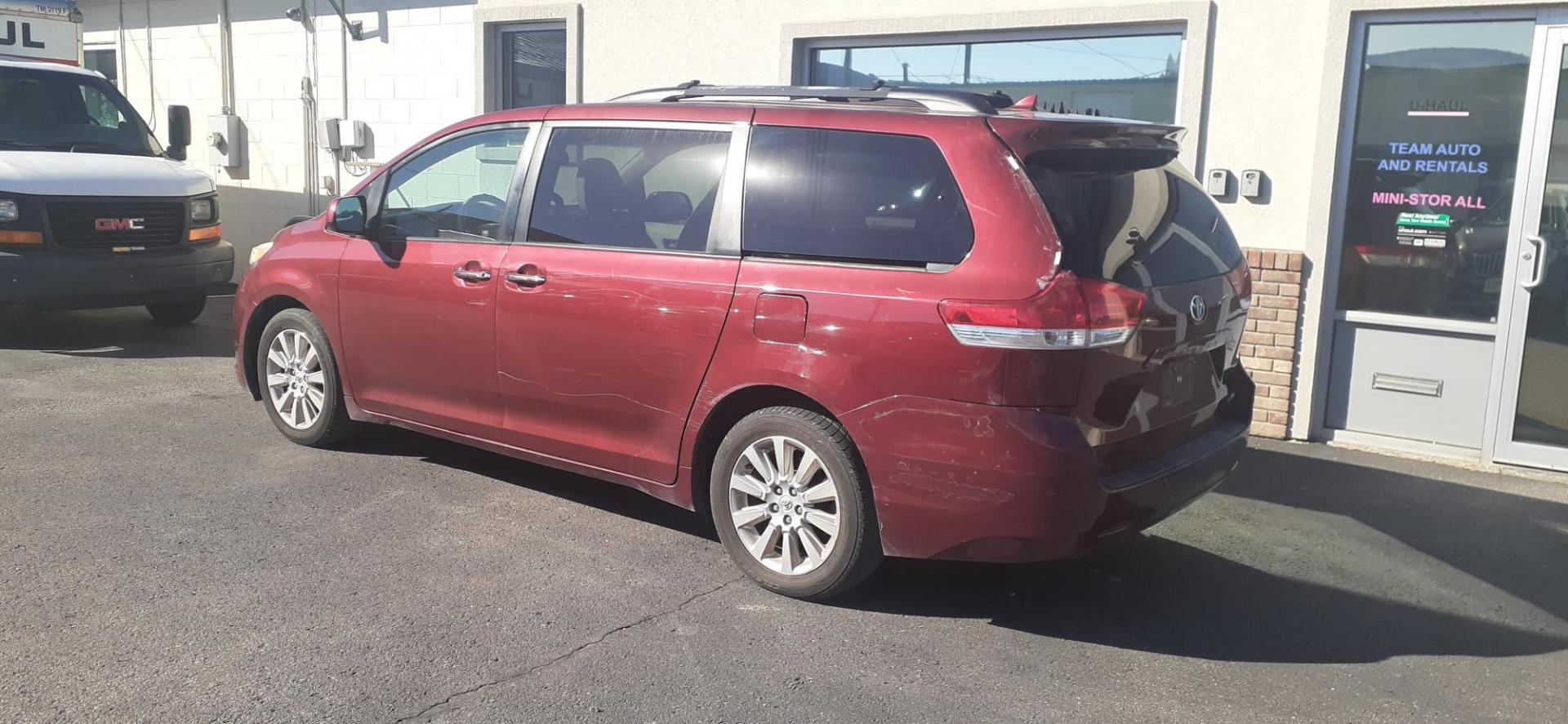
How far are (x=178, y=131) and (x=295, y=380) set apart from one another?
204 inches

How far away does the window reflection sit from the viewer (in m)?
7.65

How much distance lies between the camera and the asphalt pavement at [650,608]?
3.68 meters

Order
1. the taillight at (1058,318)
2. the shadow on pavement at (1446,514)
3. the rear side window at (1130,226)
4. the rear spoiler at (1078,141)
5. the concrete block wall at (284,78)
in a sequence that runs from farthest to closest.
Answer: the concrete block wall at (284,78)
the shadow on pavement at (1446,514)
the rear spoiler at (1078,141)
the rear side window at (1130,226)
the taillight at (1058,318)

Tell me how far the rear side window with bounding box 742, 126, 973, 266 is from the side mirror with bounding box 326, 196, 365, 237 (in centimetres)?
219

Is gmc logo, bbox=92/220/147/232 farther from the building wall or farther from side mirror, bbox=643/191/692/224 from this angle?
side mirror, bbox=643/191/692/224

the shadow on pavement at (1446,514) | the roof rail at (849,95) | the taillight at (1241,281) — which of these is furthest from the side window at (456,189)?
the shadow on pavement at (1446,514)

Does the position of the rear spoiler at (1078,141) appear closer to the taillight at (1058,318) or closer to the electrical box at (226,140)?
the taillight at (1058,318)

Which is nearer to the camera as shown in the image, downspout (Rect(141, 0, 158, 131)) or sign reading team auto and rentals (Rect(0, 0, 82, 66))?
sign reading team auto and rentals (Rect(0, 0, 82, 66))

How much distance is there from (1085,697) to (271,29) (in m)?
10.8

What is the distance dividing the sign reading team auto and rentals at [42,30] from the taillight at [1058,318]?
949 centimetres

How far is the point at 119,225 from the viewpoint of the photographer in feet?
29.6

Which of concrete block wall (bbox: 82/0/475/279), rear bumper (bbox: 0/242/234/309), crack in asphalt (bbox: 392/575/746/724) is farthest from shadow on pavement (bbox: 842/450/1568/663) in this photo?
concrete block wall (bbox: 82/0/475/279)

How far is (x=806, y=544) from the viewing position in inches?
175

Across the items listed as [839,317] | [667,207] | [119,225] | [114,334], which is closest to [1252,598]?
[839,317]
